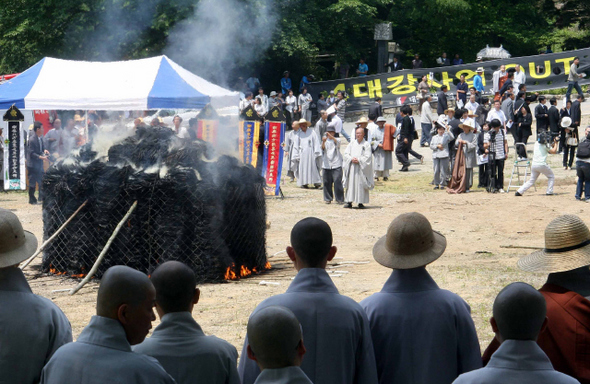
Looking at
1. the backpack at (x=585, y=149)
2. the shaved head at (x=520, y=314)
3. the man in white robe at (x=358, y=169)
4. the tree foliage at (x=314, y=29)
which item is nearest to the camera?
the shaved head at (x=520, y=314)

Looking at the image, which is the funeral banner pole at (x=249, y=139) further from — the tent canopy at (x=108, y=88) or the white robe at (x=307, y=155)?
the white robe at (x=307, y=155)

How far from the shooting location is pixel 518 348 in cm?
272

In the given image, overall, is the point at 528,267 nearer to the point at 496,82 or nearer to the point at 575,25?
the point at 496,82

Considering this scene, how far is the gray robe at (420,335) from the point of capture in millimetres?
3559

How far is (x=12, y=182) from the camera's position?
2073 cm

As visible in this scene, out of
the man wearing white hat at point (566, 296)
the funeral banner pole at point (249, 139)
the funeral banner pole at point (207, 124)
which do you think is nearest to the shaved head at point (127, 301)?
the man wearing white hat at point (566, 296)

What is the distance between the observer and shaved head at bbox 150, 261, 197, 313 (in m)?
3.21

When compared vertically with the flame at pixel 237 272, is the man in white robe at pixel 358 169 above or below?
above

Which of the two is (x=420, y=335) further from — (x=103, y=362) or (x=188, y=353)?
(x=103, y=362)

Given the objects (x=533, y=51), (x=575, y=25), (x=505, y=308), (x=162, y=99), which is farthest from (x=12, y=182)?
(x=575, y=25)

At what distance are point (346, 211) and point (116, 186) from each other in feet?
24.7

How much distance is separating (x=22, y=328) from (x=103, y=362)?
33.0 inches

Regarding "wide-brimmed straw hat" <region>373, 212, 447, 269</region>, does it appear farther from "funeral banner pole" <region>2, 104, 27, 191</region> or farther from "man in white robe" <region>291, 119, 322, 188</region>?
"funeral banner pole" <region>2, 104, 27, 191</region>

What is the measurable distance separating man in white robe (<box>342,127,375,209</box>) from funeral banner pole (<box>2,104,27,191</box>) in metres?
8.74
